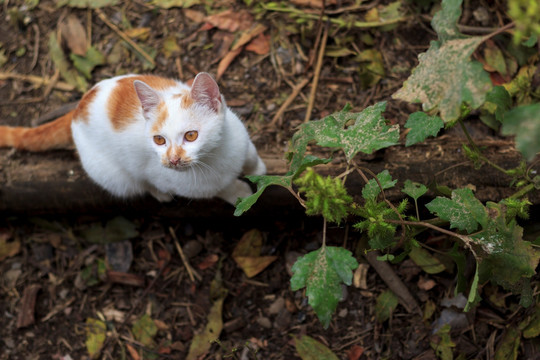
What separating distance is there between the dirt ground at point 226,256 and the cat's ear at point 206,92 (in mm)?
820

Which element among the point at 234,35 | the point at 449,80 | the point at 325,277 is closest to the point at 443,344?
the point at 325,277

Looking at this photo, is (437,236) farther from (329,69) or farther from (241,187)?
(329,69)

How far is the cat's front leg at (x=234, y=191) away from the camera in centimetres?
227

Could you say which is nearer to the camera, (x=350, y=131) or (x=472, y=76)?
(x=472, y=76)

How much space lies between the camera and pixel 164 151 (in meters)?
1.91

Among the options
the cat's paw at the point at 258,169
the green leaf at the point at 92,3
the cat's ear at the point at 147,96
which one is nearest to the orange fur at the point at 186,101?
the cat's ear at the point at 147,96

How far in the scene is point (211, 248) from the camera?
8.71 ft

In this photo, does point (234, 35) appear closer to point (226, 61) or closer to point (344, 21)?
point (226, 61)

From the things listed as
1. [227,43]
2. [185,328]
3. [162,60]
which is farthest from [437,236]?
[162,60]

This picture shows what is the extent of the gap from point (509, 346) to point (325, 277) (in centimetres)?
119

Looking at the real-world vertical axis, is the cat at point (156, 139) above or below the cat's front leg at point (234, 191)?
above

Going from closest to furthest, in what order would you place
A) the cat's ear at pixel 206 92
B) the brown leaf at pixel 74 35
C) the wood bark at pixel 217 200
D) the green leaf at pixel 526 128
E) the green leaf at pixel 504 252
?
1. the green leaf at pixel 526 128
2. the green leaf at pixel 504 252
3. the cat's ear at pixel 206 92
4. the wood bark at pixel 217 200
5. the brown leaf at pixel 74 35

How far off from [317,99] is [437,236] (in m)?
1.12

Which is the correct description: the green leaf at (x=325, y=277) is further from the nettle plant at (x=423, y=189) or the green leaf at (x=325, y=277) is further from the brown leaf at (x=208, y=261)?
the brown leaf at (x=208, y=261)
